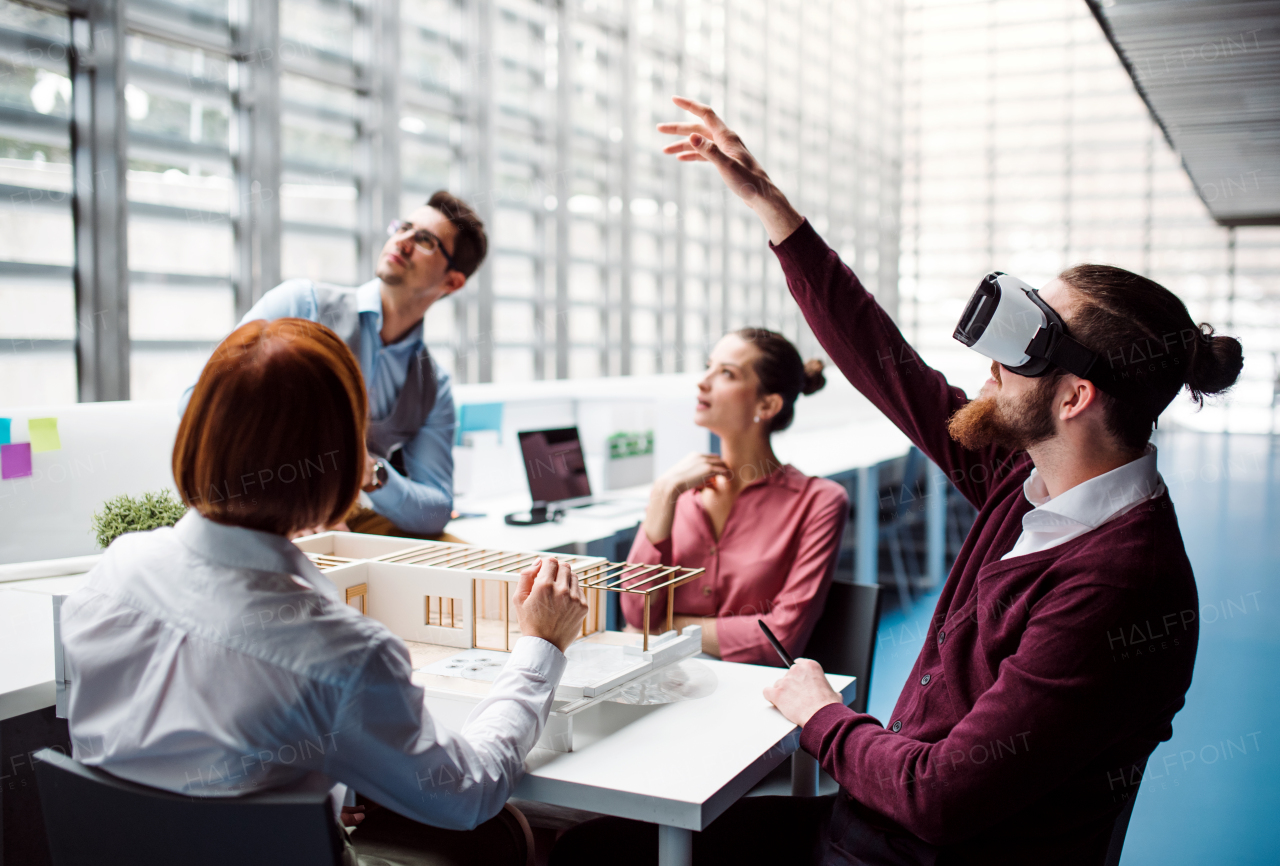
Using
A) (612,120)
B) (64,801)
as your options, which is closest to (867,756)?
(64,801)

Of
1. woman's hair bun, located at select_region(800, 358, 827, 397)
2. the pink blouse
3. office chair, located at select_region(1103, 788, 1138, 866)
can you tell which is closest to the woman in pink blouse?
the pink blouse

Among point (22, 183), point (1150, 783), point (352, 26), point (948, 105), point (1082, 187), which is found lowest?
point (1150, 783)

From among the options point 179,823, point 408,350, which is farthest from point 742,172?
point 408,350

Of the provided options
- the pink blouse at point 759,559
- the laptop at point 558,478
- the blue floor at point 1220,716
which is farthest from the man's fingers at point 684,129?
the blue floor at point 1220,716

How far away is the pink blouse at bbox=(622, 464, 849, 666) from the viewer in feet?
7.71

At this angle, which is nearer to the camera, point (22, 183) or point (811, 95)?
point (22, 183)

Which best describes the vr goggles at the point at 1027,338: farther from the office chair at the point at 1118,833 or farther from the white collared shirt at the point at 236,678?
the white collared shirt at the point at 236,678

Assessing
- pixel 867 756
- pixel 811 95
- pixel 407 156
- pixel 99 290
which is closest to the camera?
pixel 867 756

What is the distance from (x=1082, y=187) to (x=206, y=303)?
15.3 m

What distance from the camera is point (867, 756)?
139 cm

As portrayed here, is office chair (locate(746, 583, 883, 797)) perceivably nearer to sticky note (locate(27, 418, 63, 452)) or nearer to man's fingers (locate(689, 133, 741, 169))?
man's fingers (locate(689, 133, 741, 169))

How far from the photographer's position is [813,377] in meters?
3.10

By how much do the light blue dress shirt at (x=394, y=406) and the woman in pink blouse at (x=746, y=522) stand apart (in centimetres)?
87

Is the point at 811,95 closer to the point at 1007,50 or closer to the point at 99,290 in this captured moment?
the point at 1007,50
